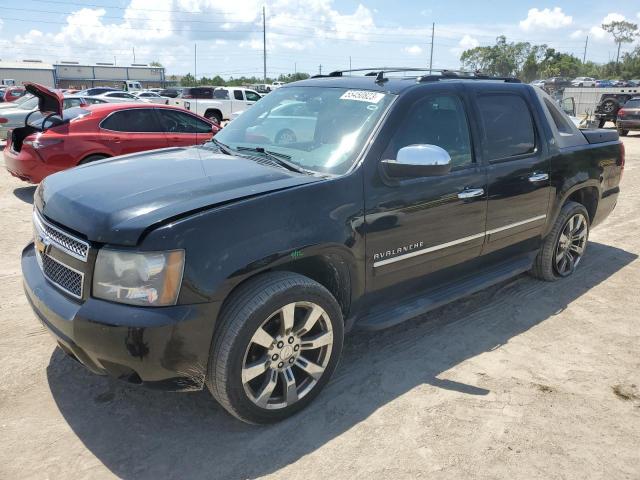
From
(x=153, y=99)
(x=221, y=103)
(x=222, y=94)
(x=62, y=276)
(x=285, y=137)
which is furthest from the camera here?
(x=153, y=99)

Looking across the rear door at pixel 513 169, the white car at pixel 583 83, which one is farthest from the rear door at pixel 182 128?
the white car at pixel 583 83

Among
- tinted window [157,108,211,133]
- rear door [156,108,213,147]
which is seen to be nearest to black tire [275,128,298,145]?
rear door [156,108,213,147]

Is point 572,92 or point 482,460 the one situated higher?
point 572,92

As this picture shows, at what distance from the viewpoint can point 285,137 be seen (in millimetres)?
3582

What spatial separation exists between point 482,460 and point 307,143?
2103 mm

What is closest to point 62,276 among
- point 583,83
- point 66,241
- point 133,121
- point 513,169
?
point 66,241

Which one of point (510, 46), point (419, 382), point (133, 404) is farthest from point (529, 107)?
point (510, 46)

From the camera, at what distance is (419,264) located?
11.5 feet

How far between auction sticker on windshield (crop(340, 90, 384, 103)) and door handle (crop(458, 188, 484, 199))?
87 cm

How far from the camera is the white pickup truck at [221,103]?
2308 cm

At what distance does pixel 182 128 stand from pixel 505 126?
6.53 metres

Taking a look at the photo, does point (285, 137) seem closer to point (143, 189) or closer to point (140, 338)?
point (143, 189)

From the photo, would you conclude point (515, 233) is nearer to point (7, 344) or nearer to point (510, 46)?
point (7, 344)

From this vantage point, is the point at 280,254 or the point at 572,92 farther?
the point at 572,92
